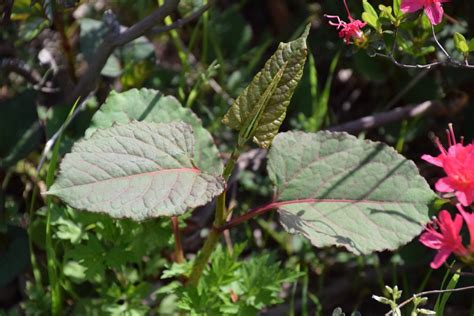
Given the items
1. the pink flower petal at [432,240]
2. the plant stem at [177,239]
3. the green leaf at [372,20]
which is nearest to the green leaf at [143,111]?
the plant stem at [177,239]

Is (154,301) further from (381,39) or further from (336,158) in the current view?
(381,39)

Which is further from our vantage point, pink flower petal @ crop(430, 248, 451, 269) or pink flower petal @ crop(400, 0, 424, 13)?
pink flower petal @ crop(400, 0, 424, 13)

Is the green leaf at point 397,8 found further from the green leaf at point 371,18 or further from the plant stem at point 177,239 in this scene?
the plant stem at point 177,239

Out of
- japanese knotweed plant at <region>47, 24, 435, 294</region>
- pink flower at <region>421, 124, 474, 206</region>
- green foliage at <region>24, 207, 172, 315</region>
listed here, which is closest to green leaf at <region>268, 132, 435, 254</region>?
japanese knotweed plant at <region>47, 24, 435, 294</region>

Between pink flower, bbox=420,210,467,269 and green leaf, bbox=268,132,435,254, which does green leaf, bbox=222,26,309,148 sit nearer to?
green leaf, bbox=268,132,435,254

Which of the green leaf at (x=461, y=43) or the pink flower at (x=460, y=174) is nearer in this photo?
the pink flower at (x=460, y=174)

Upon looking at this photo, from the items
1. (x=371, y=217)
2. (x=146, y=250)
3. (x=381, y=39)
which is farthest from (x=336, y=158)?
(x=146, y=250)

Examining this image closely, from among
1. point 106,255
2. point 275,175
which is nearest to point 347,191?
point 275,175

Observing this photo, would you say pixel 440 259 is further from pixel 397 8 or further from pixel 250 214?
pixel 397 8
